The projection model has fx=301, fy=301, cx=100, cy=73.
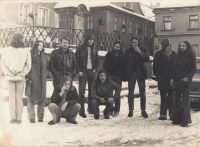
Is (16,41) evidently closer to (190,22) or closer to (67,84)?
(67,84)

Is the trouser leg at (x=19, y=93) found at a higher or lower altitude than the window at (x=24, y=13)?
lower

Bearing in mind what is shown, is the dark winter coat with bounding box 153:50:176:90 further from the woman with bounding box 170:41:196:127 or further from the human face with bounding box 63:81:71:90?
the human face with bounding box 63:81:71:90

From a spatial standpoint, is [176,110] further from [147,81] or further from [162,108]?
[147,81]

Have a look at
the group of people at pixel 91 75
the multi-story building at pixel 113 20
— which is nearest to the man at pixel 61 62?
the group of people at pixel 91 75

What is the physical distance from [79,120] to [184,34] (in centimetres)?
242

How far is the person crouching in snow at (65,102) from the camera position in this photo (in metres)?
4.82

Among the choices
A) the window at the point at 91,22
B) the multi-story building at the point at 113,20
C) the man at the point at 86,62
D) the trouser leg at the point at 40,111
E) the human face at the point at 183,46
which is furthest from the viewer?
the window at the point at 91,22

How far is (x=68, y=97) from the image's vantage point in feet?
16.1

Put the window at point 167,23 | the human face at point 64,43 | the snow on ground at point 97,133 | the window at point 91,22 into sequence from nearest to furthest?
the snow on ground at point 97,133
the human face at point 64,43
the window at point 167,23
the window at point 91,22

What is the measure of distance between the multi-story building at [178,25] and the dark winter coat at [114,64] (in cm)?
74

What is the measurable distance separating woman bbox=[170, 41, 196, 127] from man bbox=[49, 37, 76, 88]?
176 centimetres

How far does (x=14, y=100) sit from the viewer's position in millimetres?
4688

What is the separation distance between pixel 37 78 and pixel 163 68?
211 centimetres

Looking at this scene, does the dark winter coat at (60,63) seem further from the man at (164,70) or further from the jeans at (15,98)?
the man at (164,70)
